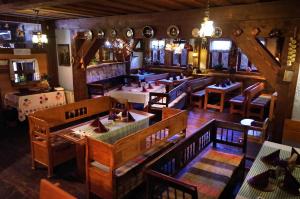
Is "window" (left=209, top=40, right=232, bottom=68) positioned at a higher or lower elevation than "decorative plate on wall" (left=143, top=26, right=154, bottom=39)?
lower

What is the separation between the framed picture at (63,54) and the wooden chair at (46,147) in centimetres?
381

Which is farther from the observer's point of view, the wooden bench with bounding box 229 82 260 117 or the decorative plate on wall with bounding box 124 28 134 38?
the wooden bench with bounding box 229 82 260 117

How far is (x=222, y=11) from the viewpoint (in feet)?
16.7

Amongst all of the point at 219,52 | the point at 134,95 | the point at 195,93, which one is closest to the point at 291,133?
the point at 134,95

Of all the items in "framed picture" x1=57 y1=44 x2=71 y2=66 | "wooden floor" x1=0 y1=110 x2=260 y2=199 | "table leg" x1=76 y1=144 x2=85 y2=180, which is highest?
"framed picture" x1=57 y1=44 x2=71 y2=66

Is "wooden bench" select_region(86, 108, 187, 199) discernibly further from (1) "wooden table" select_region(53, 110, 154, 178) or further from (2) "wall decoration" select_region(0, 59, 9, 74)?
(2) "wall decoration" select_region(0, 59, 9, 74)

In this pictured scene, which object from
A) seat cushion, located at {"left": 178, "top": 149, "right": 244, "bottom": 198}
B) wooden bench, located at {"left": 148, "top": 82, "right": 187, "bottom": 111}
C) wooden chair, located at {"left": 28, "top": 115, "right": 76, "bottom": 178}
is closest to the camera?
seat cushion, located at {"left": 178, "top": 149, "right": 244, "bottom": 198}

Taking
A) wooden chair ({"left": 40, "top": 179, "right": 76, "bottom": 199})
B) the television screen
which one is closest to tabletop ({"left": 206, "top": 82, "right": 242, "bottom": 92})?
the television screen

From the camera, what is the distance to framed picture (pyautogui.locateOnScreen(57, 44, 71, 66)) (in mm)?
7943

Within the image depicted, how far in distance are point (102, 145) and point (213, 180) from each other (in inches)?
65.4

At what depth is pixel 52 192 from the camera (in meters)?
2.05

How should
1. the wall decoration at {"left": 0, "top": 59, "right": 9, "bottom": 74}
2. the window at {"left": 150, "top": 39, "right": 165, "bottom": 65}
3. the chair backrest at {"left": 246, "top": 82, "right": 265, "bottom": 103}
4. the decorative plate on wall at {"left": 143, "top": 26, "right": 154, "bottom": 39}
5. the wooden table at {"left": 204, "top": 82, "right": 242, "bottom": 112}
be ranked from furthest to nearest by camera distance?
the window at {"left": 150, "top": 39, "right": 165, "bottom": 65}, the wooden table at {"left": 204, "top": 82, "right": 242, "bottom": 112}, the chair backrest at {"left": 246, "top": 82, "right": 265, "bottom": 103}, the wall decoration at {"left": 0, "top": 59, "right": 9, "bottom": 74}, the decorative plate on wall at {"left": 143, "top": 26, "right": 154, "bottom": 39}

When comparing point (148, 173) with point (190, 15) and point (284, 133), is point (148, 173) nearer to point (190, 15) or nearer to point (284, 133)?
point (284, 133)

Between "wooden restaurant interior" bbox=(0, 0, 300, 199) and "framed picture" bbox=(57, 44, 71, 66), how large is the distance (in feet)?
0.11
